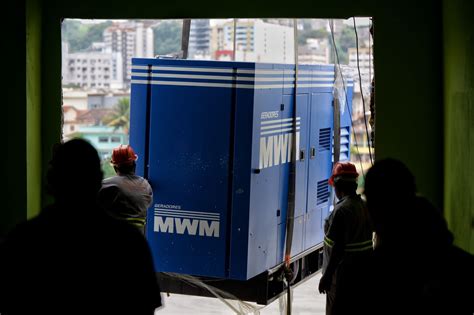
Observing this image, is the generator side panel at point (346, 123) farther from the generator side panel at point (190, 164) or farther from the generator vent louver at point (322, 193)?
the generator side panel at point (190, 164)

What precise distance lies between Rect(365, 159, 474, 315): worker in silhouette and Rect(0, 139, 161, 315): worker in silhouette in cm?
80

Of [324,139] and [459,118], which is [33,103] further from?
[324,139]

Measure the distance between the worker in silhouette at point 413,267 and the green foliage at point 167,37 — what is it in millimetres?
24191

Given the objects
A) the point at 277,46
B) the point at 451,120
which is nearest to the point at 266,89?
the point at 451,120

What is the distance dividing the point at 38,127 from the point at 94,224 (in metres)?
3.63

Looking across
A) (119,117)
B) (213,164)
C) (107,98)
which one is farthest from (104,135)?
(213,164)

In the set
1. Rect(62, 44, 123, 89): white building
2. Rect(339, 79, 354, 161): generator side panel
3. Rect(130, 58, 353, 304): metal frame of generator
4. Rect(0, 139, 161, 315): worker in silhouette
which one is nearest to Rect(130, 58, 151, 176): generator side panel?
Rect(130, 58, 353, 304): metal frame of generator

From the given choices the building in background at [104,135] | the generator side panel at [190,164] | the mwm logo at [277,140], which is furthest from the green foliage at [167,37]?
the generator side panel at [190,164]

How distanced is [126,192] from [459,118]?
2701 millimetres

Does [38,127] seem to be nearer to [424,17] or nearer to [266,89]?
[266,89]

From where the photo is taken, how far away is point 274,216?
25.0 feet

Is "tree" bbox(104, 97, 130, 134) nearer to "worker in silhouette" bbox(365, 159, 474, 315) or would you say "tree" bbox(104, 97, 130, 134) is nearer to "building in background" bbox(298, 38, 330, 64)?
"building in background" bbox(298, 38, 330, 64)

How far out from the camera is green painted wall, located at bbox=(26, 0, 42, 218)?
6172 mm

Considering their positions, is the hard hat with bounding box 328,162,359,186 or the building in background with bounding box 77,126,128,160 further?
the building in background with bounding box 77,126,128,160
